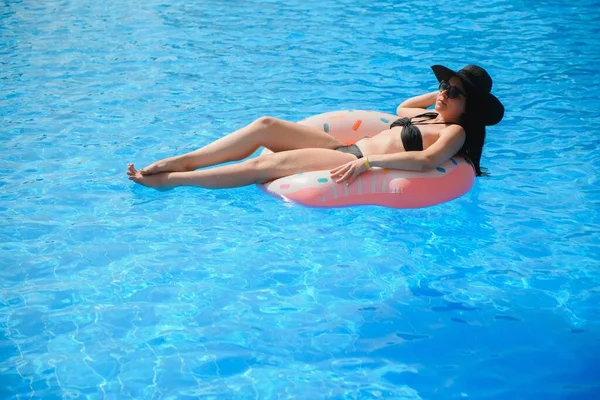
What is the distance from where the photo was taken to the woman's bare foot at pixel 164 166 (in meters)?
4.90

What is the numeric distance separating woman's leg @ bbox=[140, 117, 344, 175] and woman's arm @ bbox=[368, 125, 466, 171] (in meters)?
0.65

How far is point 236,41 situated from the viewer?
8.79m

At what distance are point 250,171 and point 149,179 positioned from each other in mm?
710

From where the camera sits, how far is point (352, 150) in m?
5.05

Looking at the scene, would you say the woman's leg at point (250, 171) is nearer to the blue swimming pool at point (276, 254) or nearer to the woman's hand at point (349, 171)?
the blue swimming pool at point (276, 254)

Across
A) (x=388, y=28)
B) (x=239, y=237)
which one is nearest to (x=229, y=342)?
(x=239, y=237)

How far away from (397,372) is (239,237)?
155 cm

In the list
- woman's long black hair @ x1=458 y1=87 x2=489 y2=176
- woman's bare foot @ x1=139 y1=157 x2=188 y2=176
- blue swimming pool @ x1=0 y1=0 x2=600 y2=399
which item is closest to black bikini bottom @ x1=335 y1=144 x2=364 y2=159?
blue swimming pool @ x1=0 y1=0 x2=600 y2=399

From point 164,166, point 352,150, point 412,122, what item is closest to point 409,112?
point 412,122

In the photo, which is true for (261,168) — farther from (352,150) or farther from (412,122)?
(412,122)

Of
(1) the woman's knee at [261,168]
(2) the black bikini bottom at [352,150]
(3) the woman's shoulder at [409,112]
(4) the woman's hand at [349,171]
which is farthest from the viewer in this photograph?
(3) the woman's shoulder at [409,112]

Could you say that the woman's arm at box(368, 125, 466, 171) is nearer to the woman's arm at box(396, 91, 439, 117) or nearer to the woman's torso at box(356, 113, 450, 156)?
the woman's torso at box(356, 113, 450, 156)

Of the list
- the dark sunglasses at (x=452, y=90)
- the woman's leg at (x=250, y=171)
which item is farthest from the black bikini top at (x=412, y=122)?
the woman's leg at (x=250, y=171)

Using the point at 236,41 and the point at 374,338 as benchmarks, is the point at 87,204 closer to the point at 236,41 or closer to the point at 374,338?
the point at 374,338
